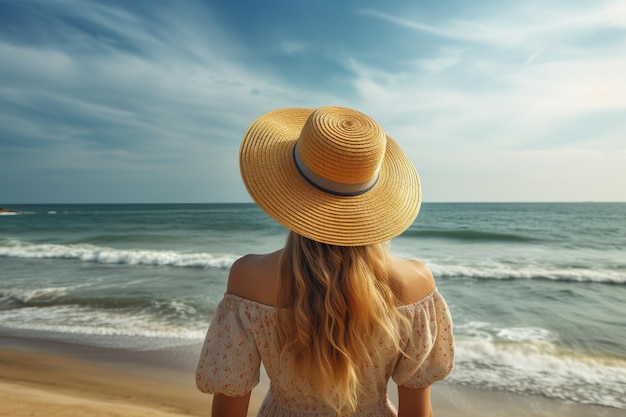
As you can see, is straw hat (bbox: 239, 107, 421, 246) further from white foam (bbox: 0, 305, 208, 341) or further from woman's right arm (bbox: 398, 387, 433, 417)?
white foam (bbox: 0, 305, 208, 341)

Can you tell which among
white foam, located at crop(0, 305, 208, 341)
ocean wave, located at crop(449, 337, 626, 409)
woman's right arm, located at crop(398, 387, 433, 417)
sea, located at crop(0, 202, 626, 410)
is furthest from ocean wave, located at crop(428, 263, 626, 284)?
woman's right arm, located at crop(398, 387, 433, 417)

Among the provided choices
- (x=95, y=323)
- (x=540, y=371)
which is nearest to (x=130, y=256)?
(x=95, y=323)

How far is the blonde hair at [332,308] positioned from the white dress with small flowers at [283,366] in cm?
5

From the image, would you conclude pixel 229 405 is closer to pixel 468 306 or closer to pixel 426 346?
pixel 426 346

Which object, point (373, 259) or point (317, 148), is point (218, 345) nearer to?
point (373, 259)

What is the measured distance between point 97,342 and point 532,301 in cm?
638

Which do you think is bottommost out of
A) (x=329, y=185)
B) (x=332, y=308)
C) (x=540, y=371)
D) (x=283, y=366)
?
(x=540, y=371)

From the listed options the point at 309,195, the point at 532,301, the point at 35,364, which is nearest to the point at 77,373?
the point at 35,364

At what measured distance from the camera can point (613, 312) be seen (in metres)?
6.29

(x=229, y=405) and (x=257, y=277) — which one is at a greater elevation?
(x=257, y=277)

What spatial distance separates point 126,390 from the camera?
3689mm

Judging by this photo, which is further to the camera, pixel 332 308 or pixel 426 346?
pixel 426 346

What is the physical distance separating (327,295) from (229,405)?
18.2 inches

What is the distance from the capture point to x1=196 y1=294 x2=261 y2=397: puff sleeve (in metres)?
1.16
